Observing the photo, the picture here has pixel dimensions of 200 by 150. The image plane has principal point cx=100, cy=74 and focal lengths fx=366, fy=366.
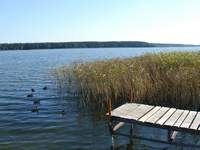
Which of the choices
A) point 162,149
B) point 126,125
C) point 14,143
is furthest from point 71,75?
point 162,149

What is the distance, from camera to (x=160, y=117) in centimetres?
998

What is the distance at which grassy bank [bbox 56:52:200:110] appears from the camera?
15.4 meters

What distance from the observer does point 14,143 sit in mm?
12570

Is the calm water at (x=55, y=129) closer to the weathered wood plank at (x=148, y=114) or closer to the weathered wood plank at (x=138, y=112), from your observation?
the weathered wood plank at (x=138, y=112)

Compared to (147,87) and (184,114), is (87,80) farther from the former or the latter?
(184,114)

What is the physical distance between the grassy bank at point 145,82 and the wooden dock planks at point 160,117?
390cm

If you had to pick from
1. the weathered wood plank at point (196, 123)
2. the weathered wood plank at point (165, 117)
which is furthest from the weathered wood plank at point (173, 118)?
the weathered wood plank at point (196, 123)

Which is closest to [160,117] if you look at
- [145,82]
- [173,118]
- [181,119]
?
[173,118]

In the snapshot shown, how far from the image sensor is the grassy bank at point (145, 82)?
1544 cm

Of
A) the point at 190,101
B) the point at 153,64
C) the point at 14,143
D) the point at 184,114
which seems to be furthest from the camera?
the point at 153,64

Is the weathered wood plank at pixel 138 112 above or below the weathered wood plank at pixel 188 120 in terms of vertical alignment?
above

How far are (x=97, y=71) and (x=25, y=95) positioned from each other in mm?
7394

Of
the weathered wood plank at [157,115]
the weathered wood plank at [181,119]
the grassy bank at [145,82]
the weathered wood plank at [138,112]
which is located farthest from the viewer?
the grassy bank at [145,82]

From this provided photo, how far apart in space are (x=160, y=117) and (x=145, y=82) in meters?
→ 6.17
